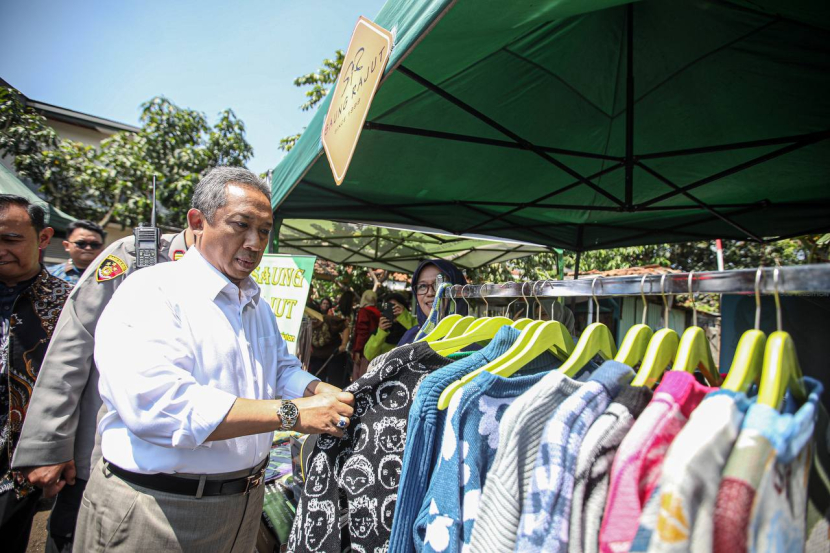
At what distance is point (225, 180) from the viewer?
1440 mm

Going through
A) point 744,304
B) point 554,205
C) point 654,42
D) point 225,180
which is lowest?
point 744,304

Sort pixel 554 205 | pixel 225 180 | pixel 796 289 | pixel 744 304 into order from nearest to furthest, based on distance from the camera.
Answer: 1. pixel 796 289
2. pixel 225 180
3. pixel 744 304
4. pixel 554 205

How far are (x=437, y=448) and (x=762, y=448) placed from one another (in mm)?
626

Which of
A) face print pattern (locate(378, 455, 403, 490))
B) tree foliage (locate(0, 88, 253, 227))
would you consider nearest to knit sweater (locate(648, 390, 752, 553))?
face print pattern (locate(378, 455, 403, 490))

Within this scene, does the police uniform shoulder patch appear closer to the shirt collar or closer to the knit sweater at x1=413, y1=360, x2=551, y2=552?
the shirt collar

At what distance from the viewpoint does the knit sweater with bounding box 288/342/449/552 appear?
1.13 m

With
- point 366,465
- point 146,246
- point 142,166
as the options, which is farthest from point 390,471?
point 142,166

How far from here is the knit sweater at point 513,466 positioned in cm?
79

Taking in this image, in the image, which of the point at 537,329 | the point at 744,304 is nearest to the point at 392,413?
the point at 537,329

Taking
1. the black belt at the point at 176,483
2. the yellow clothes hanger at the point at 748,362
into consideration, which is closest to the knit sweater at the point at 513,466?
the yellow clothes hanger at the point at 748,362

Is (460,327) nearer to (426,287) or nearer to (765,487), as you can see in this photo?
(765,487)

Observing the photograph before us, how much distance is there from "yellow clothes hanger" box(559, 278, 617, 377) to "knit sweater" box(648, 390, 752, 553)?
0.36 m

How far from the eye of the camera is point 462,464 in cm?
93

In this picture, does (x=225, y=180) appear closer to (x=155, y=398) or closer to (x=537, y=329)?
(x=155, y=398)
